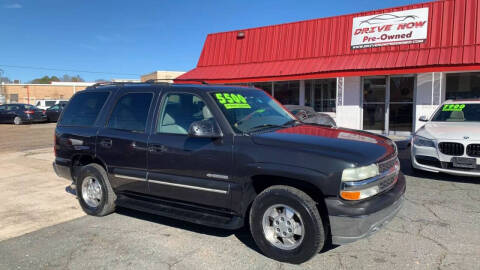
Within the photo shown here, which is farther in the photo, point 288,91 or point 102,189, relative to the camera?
point 288,91

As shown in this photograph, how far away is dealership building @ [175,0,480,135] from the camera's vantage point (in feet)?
40.1

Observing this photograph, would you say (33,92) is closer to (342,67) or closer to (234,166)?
(342,67)

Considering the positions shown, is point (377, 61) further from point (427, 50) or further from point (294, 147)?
point (294, 147)

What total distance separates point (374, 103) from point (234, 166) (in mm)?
11801

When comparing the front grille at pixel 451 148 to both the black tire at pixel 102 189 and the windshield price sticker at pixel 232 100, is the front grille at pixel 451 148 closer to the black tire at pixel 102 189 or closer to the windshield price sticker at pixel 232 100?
the windshield price sticker at pixel 232 100

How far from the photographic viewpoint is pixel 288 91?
16.5 m

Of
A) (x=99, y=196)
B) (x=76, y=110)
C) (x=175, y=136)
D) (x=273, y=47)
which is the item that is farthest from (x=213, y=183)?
(x=273, y=47)

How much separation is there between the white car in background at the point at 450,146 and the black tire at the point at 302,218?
4.24 m

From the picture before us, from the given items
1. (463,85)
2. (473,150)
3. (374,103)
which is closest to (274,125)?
(473,150)

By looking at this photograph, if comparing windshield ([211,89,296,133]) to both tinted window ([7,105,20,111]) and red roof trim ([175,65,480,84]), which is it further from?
tinted window ([7,105,20,111])

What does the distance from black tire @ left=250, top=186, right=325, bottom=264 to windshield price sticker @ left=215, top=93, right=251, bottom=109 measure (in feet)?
3.76

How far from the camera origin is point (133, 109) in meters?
4.75

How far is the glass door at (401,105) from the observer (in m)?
13.4

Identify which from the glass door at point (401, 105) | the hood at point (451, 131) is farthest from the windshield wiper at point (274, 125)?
the glass door at point (401, 105)
